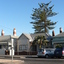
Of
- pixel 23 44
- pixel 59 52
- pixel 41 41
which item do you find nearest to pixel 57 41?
pixel 41 41

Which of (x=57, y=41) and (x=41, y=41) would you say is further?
(x=57, y=41)

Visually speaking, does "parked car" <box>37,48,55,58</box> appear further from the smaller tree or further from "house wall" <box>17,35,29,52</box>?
"house wall" <box>17,35,29,52</box>

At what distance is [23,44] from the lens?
180 ft

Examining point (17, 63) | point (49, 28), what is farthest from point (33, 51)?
point (17, 63)

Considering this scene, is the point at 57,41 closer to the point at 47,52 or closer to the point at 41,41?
the point at 41,41

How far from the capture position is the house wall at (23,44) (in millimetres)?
54375

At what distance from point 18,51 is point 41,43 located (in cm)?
760

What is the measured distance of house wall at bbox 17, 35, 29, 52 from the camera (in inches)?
2141

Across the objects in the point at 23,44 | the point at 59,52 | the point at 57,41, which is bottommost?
the point at 59,52

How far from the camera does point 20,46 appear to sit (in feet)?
181

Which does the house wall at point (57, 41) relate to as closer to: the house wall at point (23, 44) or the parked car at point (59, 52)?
the house wall at point (23, 44)

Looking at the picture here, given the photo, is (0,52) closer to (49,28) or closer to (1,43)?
(1,43)

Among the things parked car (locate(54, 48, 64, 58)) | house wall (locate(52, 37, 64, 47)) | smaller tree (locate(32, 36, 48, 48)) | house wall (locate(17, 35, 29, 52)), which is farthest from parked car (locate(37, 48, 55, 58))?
house wall (locate(17, 35, 29, 52))

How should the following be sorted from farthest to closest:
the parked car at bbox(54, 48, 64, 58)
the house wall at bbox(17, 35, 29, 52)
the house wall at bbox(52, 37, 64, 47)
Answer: the house wall at bbox(17, 35, 29, 52), the house wall at bbox(52, 37, 64, 47), the parked car at bbox(54, 48, 64, 58)
